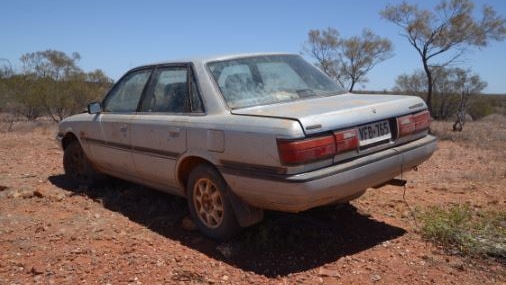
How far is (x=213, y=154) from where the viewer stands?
12.9 feet

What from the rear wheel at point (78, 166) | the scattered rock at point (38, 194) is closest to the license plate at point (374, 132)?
the rear wheel at point (78, 166)

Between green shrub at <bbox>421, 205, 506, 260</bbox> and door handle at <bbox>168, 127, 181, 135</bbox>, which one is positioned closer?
green shrub at <bbox>421, 205, 506, 260</bbox>

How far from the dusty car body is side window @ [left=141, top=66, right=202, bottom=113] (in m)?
0.01

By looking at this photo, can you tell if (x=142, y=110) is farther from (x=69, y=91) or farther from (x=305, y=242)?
(x=69, y=91)

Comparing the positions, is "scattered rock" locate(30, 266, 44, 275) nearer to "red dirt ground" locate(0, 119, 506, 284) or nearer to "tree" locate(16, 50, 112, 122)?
"red dirt ground" locate(0, 119, 506, 284)

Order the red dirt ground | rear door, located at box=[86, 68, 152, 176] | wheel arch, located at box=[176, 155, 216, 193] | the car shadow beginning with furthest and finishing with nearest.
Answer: rear door, located at box=[86, 68, 152, 176], wheel arch, located at box=[176, 155, 216, 193], the car shadow, the red dirt ground

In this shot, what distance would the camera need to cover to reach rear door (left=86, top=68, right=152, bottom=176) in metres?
5.14

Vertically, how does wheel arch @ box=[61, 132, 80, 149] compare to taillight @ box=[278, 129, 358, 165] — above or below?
below

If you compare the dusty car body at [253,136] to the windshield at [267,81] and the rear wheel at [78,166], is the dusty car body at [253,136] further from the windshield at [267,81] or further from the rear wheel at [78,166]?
the rear wheel at [78,166]

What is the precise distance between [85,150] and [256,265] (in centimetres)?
315

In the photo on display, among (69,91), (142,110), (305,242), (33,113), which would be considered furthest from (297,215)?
(33,113)

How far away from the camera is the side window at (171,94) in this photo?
4398 millimetres

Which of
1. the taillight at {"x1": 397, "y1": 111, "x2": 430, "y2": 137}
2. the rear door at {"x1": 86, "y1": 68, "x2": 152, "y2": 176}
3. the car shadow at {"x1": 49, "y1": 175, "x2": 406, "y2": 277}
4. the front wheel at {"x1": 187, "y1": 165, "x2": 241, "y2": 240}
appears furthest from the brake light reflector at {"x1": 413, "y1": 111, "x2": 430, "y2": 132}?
the rear door at {"x1": 86, "y1": 68, "x2": 152, "y2": 176}

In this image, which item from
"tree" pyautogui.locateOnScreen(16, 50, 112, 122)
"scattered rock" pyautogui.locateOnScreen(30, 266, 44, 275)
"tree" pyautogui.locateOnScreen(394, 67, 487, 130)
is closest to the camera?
"scattered rock" pyautogui.locateOnScreen(30, 266, 44, 275)
